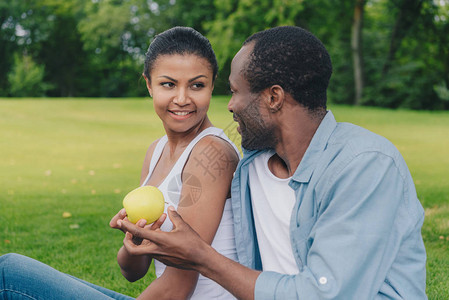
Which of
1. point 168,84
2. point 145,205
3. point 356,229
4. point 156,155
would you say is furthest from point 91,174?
point 356,229

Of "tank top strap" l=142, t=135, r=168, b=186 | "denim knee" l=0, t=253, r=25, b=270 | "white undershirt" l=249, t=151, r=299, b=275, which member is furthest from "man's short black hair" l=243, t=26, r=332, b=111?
"denim knee" l=0, t=253, r=25, b=270

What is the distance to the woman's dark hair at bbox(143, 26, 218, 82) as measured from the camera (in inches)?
100

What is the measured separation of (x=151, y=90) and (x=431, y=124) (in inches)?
725

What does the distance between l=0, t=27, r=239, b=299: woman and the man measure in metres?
0.12

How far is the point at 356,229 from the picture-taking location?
174 cm

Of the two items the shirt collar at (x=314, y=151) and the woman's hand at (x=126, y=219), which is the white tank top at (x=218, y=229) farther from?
the shirt collar at (x=314, y=151)

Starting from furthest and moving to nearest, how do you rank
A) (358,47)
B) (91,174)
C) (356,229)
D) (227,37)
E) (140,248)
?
(358,47) < (227,37) < (91,174) < (140,248) < (356,229)

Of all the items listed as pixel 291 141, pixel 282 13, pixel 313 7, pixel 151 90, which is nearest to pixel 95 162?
pixel 151 90

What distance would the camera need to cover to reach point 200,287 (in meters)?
2.43

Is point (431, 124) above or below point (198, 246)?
below

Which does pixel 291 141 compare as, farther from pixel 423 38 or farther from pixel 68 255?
pixel 423 38

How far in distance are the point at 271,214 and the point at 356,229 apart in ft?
1.91

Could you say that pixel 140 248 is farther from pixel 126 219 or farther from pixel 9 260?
pixel 9 260

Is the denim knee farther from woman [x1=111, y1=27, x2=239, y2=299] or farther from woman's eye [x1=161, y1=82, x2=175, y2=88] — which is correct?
woman's eye [x1=161, y1=82, x2=175, y2=88]
